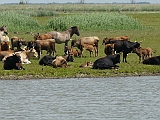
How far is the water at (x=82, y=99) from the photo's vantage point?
1552cm

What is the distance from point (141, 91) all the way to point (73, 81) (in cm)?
276

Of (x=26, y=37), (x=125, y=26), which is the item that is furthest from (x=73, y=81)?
(x=125, y=26)

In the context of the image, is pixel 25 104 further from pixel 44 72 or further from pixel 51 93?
pixel 44 72

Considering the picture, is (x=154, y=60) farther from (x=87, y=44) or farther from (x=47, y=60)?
(x=87, y=44)

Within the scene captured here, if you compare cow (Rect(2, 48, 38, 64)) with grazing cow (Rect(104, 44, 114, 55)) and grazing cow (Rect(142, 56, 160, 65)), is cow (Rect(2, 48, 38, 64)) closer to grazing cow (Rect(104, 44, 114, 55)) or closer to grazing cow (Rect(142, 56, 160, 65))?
grazing cow (Rect(104, 44, 114, 55))

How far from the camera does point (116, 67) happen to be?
2288 cm

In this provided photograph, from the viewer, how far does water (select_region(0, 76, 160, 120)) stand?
15.5 metres

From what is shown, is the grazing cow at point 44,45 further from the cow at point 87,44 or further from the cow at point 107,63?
the cow at point 107,63

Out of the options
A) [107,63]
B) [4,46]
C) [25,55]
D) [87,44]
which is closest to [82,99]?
[107,63]

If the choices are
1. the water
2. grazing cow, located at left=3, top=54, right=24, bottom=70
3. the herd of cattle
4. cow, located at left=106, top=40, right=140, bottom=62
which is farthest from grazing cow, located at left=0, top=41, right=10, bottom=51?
the water

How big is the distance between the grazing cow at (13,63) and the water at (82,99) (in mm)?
1355

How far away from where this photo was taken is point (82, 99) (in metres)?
17.8

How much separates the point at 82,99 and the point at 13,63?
530cm

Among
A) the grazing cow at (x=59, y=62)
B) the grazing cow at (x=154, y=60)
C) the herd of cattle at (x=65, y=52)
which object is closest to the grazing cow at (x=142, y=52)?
the herd of cattle at (x=65, y=52)
